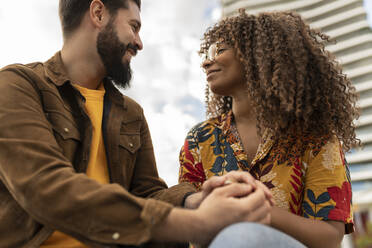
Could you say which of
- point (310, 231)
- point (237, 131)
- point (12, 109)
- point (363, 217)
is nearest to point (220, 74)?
point (237, 131)

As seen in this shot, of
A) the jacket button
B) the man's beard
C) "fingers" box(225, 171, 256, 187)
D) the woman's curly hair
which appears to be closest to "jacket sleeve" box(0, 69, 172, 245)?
the jacket button

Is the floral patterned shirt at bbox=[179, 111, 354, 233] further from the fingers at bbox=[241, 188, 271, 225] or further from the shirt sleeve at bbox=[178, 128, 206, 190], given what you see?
the fingers at bbox=[241, 188, 271, 225]

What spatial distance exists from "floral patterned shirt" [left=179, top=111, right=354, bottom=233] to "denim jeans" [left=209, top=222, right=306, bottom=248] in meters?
1.00

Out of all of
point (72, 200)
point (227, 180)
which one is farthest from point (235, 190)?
point (72, 200)

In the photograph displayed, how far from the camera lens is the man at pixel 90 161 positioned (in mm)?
1543

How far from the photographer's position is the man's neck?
2551 mm

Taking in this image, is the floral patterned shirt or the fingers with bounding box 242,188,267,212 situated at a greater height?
the fingers with bounding box 242,188,267,212

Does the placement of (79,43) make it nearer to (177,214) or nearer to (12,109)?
(12,109)

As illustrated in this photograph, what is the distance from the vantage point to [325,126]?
2.78 metres

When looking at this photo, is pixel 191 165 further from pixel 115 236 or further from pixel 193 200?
pixel 115 236

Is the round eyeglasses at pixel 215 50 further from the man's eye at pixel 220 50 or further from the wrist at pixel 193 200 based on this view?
the wrist at pixel 193 200

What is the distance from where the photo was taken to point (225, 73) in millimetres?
2992

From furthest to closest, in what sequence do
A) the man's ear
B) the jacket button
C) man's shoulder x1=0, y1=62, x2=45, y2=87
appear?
1. the man's ear
2. man's shoulder x1=0, y1=62, x2=45, y2=87
3. the jacket button

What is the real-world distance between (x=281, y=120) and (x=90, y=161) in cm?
138
